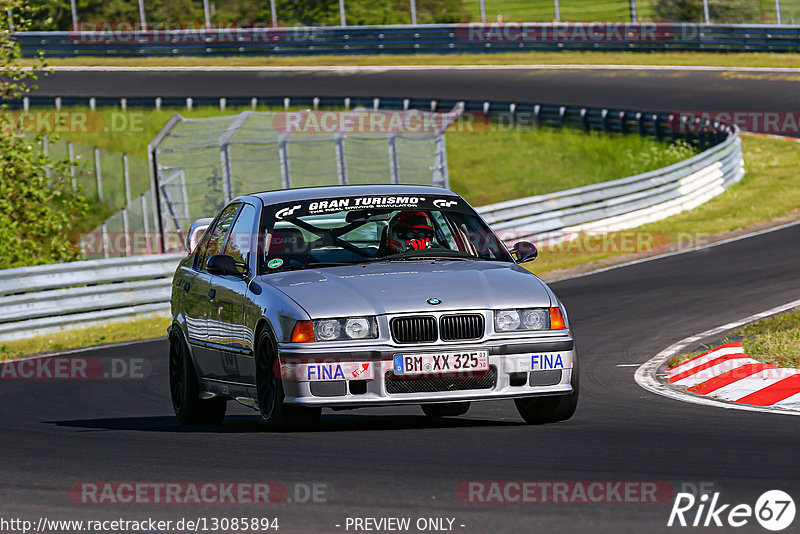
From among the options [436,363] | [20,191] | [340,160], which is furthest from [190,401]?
[340,160]

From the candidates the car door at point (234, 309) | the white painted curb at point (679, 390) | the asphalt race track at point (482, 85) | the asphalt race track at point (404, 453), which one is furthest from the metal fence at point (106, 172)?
the car door at point (234, 309)

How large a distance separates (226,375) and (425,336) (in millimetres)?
1834

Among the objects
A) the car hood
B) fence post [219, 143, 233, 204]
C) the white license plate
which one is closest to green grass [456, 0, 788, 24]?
fence post [219, 143, 233, 204]

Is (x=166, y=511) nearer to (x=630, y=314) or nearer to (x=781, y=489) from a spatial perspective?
(x=781, y=489)

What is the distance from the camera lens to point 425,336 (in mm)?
7797

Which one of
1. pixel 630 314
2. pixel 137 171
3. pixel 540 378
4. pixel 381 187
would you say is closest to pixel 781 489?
pixel 540 378

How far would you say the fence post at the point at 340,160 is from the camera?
26.0 meters

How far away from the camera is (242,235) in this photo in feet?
30.7

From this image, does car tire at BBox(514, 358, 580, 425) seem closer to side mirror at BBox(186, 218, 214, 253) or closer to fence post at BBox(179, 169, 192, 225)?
side mirror at BBox(186, 218, 214, 253)

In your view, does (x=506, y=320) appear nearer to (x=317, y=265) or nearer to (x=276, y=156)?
(x=317, y=265)

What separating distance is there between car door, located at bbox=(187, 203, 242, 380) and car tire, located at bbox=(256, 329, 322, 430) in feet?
2.66

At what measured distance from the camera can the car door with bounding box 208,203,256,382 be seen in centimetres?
876

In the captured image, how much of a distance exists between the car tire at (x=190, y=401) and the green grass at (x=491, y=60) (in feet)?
117

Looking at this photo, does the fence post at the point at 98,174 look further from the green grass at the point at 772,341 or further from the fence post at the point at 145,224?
the green grass at the point at 772,341
